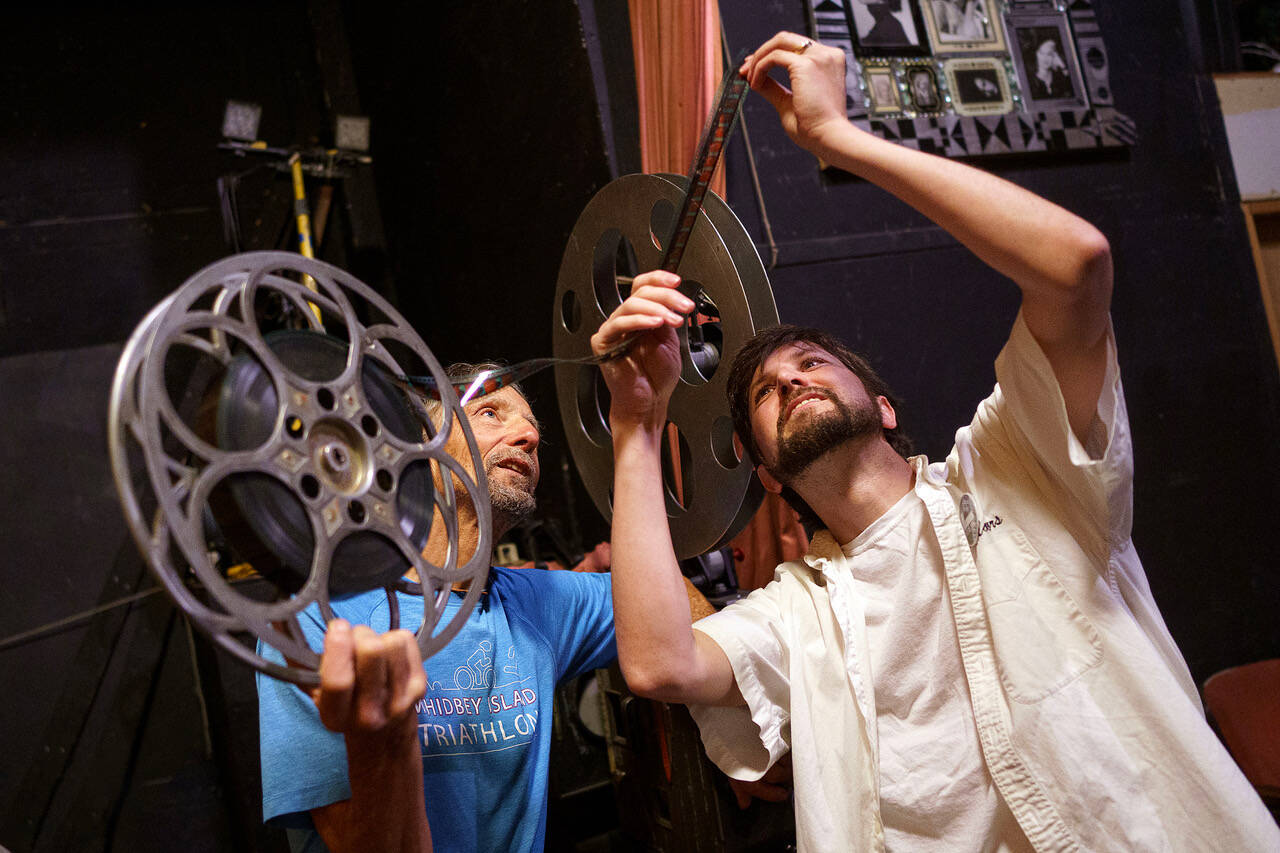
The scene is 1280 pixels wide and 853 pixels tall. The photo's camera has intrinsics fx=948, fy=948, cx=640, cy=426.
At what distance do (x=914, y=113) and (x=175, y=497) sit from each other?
244 cm

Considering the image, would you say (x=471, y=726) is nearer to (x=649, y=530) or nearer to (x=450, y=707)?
(x=450, y=707)

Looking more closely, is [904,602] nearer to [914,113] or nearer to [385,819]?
[385,819]

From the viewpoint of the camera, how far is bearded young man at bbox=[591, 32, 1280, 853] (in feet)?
4.09

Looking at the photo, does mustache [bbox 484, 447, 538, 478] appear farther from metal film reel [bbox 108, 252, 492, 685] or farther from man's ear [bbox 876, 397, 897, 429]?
man's ear [bbox 876, 397, 897, 429]

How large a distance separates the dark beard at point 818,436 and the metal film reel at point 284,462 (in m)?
0.57

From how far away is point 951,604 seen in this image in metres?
A: 1.43

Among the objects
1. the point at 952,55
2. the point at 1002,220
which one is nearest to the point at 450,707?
the point at 1002,220

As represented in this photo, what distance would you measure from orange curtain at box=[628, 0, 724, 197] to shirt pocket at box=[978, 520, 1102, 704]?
3.22ft

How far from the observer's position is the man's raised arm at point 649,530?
1348 mm

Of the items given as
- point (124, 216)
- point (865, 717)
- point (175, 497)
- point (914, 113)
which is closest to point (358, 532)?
point (175, 497)

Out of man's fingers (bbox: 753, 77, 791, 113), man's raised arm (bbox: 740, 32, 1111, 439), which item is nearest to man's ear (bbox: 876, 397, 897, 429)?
man's raised arm (bbox: 740, 32, 1111, 439)

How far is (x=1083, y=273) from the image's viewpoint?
46.1 inches

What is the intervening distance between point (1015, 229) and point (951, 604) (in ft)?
1.87

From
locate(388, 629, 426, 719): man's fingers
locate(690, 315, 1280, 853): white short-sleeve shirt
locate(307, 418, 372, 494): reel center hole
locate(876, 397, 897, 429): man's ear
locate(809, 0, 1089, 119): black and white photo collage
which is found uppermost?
locate(809, 0, 1089, 119): black and white photo collage
